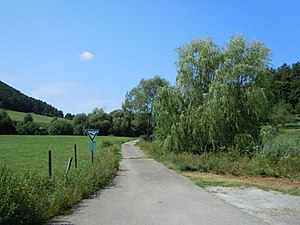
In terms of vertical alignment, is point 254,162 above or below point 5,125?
below

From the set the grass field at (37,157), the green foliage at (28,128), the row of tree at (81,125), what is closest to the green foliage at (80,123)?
the row of tree at (81,125)

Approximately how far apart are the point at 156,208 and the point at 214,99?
569 inches

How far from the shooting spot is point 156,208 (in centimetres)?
898

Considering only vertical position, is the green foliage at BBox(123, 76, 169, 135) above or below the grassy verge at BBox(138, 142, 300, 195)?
above

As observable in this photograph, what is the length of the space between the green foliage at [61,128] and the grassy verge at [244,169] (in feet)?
298

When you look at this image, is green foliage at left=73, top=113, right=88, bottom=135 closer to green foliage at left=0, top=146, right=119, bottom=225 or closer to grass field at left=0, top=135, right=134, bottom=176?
grass field at left=0, top=135, right=134, bottom=176

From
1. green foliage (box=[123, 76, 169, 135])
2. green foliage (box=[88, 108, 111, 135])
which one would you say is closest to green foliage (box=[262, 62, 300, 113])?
green foliage (box=[123, 76, 169, 135])

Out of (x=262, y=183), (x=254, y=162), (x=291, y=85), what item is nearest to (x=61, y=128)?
(x=291, y=85)

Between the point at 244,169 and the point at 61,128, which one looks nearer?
the point at 244,169

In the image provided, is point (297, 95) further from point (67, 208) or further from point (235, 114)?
point (67, 208)

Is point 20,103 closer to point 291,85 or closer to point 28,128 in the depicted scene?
point 28,128

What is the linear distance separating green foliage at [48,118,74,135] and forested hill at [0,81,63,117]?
2819 cm

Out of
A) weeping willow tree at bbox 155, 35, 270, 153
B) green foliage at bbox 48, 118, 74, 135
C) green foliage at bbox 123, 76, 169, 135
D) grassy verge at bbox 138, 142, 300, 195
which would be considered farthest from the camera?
green foliage at bbox 48, 118, 74, 135

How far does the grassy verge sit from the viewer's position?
15.1 metres
